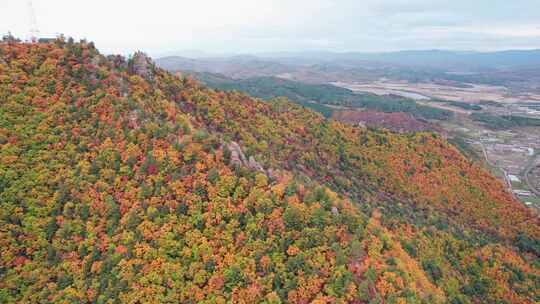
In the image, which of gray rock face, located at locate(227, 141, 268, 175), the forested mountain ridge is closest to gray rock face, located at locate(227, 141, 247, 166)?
gray rock face, located at locate(227, 141, 268, 175)

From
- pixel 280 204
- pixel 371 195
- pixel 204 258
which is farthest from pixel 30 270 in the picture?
pixel 371 195

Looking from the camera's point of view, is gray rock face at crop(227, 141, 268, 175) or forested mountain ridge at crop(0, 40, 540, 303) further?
gray rock face at crop(227, 141, 268, 175)

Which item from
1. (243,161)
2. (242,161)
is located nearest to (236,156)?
(242,161)

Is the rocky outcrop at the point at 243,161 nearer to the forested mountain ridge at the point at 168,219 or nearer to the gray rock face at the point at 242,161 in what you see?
the gray rock face at the point at 242,161

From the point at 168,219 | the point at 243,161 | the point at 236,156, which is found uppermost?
the point at 236,156

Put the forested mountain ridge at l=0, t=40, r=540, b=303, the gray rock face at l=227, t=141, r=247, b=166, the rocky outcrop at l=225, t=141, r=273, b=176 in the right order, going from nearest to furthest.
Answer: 1. the forested mountain ridge at l=0, t=40, r=540, b=303
2. the gray rock face at l=227, t=141, r=247, b=166
3. the rocky outcrop at l=225, t=141, r=273, b=176

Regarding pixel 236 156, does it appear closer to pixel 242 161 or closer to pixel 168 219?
pixel 242 161

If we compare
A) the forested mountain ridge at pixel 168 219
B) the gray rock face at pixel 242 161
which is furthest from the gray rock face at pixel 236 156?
the forested mountain ridge at pixel 168 219

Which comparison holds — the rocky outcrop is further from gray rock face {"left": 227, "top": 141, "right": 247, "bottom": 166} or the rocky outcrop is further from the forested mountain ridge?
the forested mountain ridge

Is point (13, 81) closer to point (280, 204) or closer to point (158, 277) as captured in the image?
point (158, 277)
